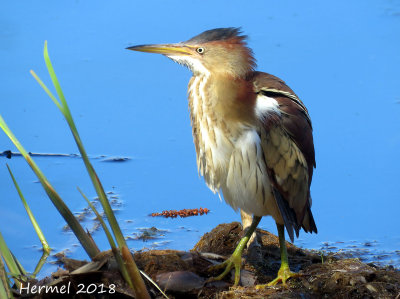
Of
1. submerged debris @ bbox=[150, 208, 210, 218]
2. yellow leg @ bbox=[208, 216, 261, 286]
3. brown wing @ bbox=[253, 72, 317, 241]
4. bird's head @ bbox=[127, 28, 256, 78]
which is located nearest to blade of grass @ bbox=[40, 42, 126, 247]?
yellow leg @ bbox=[208, 216, 261, 286]

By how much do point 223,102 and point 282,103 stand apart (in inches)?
12.0

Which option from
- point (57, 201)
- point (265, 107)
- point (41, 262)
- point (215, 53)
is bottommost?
point (41, 262)

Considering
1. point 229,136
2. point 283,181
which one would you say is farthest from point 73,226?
point 283,181

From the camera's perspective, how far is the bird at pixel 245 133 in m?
3.67

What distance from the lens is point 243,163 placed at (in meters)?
3.68

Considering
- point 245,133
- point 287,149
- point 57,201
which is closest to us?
point 57,201

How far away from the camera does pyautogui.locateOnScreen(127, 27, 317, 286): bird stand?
3.67 metres

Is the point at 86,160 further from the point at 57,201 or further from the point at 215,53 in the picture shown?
the point at 215,53

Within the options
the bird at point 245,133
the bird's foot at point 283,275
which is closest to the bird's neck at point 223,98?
the bird at point 245,133

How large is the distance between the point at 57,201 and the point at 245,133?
1.06 meters

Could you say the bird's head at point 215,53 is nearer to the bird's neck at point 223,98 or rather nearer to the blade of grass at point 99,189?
the bird's neck at point 223,98

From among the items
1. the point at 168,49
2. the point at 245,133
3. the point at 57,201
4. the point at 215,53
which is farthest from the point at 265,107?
the point at 57,201

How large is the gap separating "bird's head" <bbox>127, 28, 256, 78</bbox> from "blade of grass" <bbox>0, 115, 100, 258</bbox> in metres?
1.06

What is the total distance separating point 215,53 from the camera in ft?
12.6
